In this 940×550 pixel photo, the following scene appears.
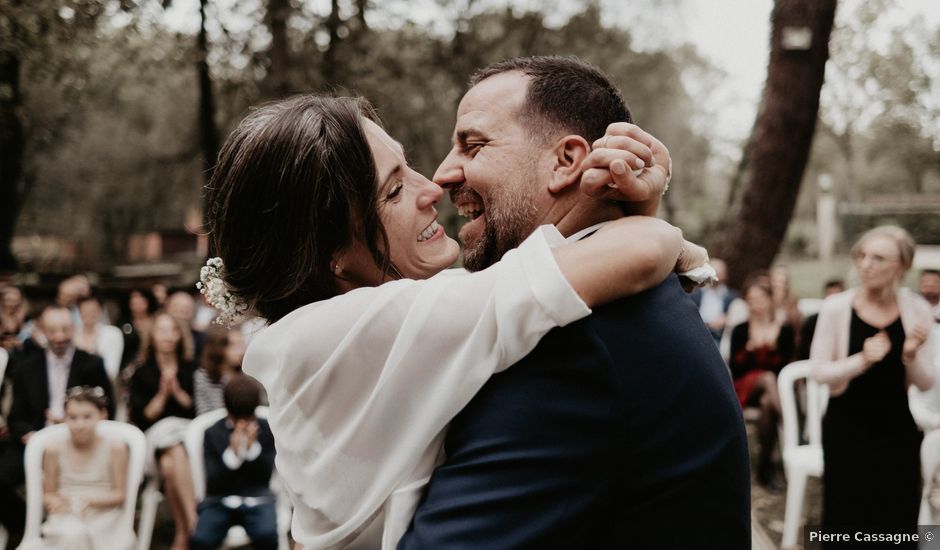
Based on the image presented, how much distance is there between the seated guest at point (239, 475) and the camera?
5.62 m

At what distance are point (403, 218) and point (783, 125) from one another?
943 cm

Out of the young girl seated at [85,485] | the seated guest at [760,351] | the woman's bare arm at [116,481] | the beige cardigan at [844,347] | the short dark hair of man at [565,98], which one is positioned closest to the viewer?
the short dark hair of man at [565,98]

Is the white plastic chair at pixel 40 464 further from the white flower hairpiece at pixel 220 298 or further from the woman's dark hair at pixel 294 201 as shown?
the woman's dark hair at pixel 294 201

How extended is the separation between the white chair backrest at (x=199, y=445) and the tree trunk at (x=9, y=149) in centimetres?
678

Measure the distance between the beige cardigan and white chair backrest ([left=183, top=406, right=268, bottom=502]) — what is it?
3812mm

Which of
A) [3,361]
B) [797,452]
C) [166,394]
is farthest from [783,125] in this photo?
[3,361]

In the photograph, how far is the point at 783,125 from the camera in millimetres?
10297

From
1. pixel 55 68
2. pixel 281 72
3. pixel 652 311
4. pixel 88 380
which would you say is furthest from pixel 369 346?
pixel 55 68

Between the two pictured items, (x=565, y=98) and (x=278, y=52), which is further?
(x=278, y=52)

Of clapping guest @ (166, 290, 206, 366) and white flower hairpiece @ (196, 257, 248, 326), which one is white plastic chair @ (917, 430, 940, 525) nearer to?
white flower hairpiece @ (196, 257, 248, 326)

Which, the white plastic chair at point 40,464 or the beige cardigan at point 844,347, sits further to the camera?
the white plastic chair at point 40,464

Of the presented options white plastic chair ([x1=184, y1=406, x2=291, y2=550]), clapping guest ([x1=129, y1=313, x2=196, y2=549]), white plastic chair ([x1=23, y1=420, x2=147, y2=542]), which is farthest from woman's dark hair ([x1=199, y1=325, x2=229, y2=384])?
white plastic chair ([x1=23, y1=420, x2=147, y2=542])

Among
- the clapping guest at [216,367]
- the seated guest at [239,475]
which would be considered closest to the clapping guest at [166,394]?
the clapping guest at [216,367]

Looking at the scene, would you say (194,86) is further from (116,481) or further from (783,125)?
(116,481)
